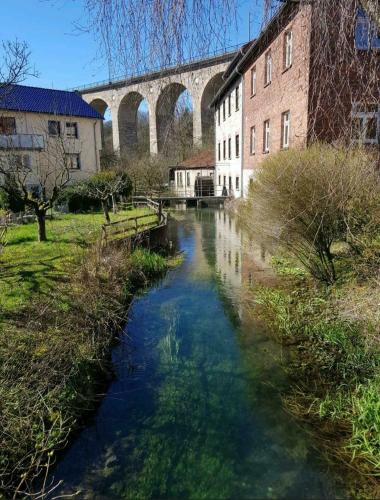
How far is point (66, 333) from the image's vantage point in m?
5.84

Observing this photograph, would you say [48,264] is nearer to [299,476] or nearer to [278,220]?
[278,220]

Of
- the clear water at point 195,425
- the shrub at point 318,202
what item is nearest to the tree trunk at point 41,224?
the clear water at point 195,425

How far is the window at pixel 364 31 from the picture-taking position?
9.97ft

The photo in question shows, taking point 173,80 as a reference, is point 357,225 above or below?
below

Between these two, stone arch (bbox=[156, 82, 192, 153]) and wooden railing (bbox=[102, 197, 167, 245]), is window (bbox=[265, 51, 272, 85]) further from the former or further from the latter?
stone arch (bbox=[156, 82, 192, 153])

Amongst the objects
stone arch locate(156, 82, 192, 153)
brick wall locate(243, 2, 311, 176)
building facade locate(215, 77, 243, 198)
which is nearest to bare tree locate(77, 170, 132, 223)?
building facade locate(215, 77, 243, 198)

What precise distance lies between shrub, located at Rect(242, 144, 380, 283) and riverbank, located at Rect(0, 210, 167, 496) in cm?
385

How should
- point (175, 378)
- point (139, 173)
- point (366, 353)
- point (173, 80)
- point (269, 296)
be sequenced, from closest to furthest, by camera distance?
point (173, 80)
point (366, 353)
point (175, 378)
point (269, 296)
point (139, 173)

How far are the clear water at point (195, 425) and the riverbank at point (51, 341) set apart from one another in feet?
1.04

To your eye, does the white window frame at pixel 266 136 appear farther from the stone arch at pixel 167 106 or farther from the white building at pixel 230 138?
the stone arch at pixel 167 106

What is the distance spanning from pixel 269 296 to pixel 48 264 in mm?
5243

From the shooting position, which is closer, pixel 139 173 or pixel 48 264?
pixel 48 264

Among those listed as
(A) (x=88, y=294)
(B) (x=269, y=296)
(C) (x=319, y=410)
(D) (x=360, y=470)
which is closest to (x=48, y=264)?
(A) (x=88, y=294)

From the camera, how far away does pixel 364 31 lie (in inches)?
126
